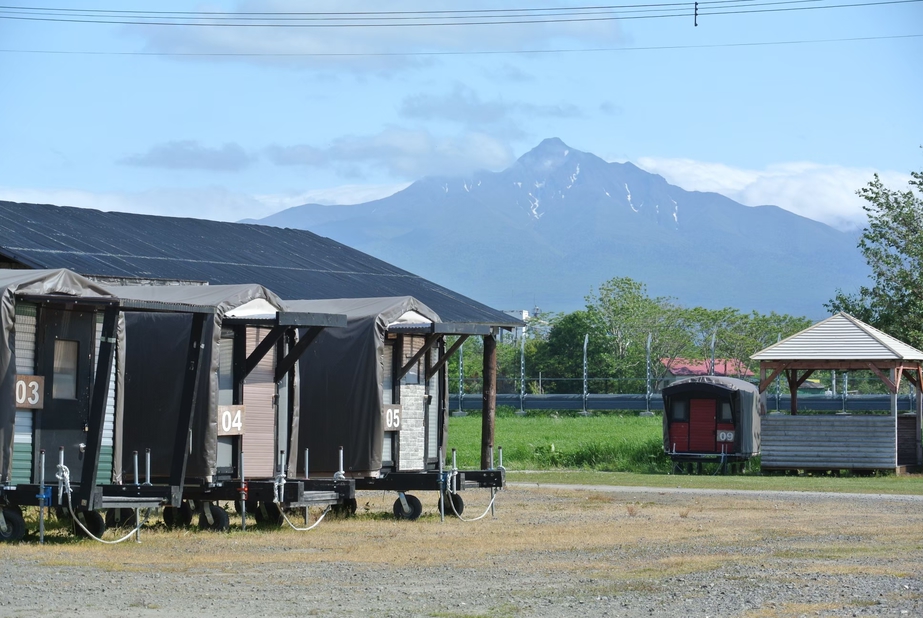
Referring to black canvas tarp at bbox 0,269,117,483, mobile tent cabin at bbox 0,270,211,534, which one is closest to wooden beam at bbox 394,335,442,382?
mobile tent cabin at bbox 0,270,211,534

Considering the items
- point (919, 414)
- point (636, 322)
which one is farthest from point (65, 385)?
point (636, 322)

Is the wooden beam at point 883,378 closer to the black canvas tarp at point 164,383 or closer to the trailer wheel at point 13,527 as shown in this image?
the black canvas tarp at point 164,383

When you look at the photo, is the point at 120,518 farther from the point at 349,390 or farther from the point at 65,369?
the point at 349,390

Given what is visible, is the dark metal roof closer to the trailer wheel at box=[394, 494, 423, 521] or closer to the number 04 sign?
the number 04 sign

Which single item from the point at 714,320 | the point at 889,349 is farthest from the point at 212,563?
the point at 714,320

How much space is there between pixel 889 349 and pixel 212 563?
69.9 feet

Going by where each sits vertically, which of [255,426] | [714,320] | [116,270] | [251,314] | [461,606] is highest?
[714,320]

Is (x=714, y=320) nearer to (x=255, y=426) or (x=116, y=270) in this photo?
(x=116, y=270)

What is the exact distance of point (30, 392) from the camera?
15.3 m

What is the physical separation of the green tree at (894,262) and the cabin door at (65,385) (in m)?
30.3

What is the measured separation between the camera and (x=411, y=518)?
1919 centimetres

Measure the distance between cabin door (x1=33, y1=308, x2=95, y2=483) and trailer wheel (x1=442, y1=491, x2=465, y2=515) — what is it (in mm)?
5557

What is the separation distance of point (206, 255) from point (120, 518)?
1332cm

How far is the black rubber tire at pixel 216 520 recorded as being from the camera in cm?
1722
